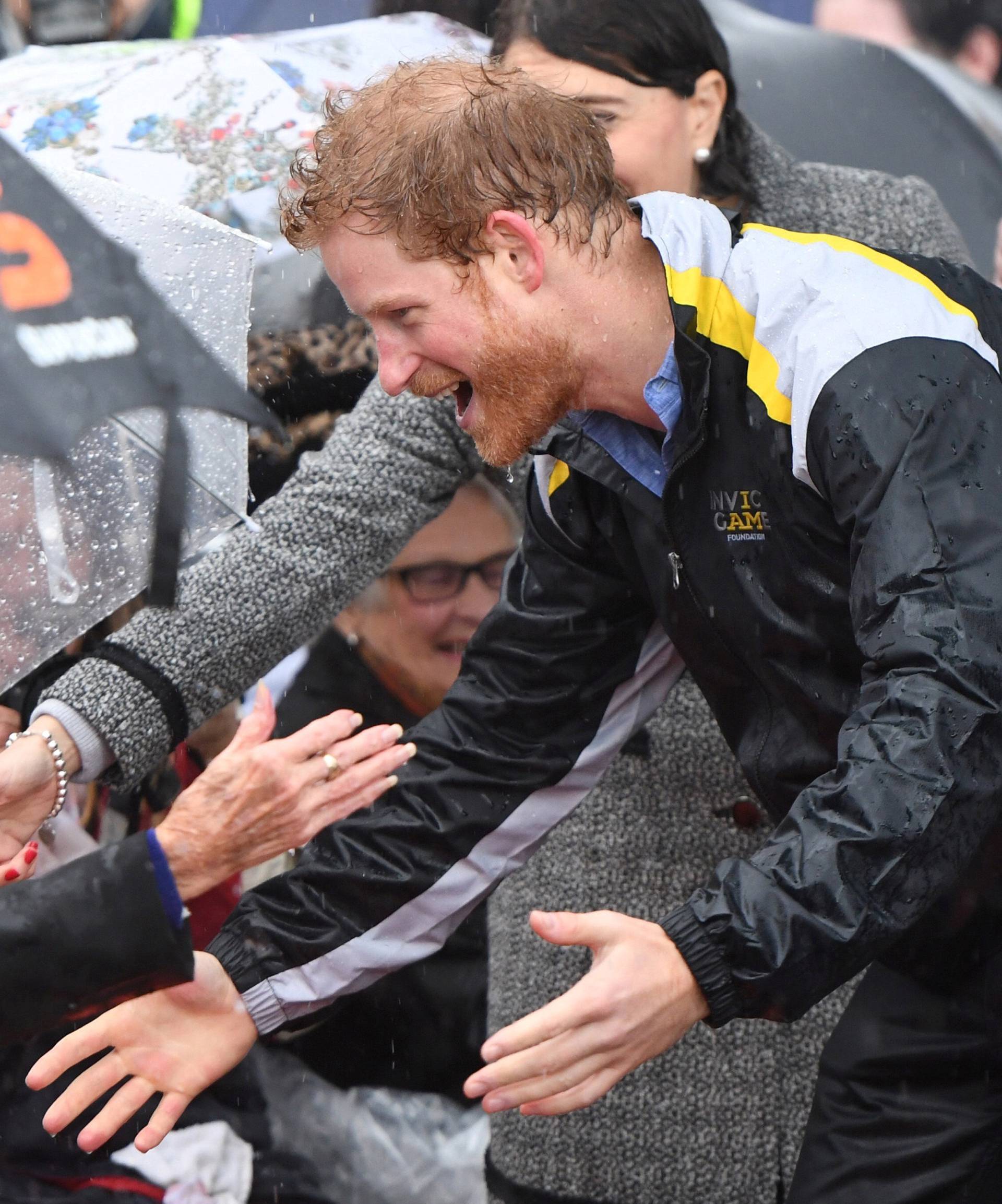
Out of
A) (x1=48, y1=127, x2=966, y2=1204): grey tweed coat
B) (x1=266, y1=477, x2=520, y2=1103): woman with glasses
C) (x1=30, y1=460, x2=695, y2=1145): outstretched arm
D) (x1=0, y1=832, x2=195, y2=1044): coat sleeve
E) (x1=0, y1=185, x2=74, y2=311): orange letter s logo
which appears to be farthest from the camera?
(x1=266, y1=477, x2=520, y2=1103): woman with glasses

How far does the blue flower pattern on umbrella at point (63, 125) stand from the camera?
2699mm

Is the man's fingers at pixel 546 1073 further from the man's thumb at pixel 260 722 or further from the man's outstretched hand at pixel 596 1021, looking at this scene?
the man's thumb at pixel 260 722

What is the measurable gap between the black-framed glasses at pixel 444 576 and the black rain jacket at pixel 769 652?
42.8 inches

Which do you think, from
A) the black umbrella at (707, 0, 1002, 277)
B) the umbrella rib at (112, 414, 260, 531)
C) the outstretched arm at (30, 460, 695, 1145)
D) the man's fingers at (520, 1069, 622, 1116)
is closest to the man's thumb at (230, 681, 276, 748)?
the outstretched arm at (30, 460, 695, 1145)

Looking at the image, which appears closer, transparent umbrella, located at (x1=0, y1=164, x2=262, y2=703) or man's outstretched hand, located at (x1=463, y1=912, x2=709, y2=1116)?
man's outstretched hand, located at (x1=463, y1=912, x2=709, y2=1116)

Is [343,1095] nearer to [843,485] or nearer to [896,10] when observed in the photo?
[843,485]

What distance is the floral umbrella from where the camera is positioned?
2.78 meters

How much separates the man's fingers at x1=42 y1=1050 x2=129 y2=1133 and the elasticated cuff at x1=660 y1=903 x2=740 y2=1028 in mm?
746

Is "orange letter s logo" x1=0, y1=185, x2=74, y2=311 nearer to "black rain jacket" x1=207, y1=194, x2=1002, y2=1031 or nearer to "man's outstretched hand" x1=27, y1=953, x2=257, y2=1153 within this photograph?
"black rain jacket" x1=207, y1=194, x2=1002, y2=1031

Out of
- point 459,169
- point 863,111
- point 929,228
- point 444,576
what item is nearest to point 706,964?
point 459,169

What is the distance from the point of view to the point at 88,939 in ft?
5.66

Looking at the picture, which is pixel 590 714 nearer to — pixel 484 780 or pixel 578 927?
pixel 484 780

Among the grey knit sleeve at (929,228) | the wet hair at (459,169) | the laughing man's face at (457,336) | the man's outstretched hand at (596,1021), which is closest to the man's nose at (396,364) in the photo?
the laughing man's face at (457,336)

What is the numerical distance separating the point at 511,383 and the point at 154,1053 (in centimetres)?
93
